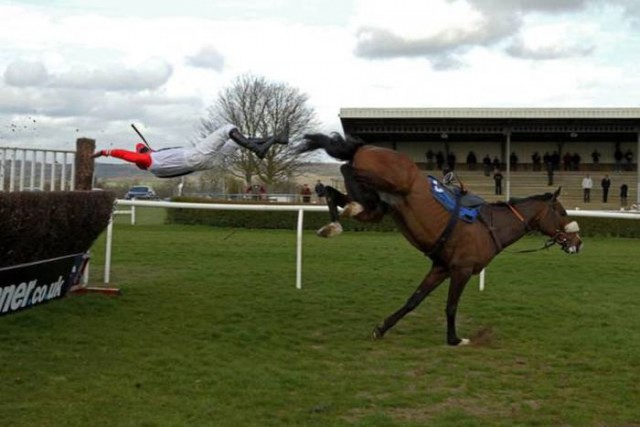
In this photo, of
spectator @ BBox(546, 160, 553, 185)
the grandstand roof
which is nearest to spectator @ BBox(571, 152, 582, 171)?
the grandstand roof

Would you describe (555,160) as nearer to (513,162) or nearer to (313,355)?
(513,162)

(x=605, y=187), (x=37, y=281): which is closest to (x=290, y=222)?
(x=37, y=281)

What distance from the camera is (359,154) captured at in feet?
21.8

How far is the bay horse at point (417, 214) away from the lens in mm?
6598

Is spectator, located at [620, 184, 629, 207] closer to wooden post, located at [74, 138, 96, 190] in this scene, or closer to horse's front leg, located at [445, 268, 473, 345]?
horse's front leg, located at [445, 268, 473, 345]

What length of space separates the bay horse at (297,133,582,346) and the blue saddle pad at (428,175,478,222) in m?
0.02

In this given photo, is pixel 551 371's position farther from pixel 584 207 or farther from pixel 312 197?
pixel 584 207

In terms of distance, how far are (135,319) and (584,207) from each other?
1182 inches

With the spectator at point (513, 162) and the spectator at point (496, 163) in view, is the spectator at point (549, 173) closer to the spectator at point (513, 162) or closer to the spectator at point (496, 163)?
the spectator at point (496, 163)

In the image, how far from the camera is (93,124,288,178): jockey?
6.50 meters

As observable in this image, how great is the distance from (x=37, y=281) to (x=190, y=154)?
261 centimetres

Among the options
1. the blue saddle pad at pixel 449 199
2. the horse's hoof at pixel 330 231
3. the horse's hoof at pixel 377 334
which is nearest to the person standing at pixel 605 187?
the blue saddle pad at pixel 449 199

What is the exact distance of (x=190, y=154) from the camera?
6520 millimetres

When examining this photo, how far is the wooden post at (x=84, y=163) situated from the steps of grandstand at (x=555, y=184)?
1136 inches
